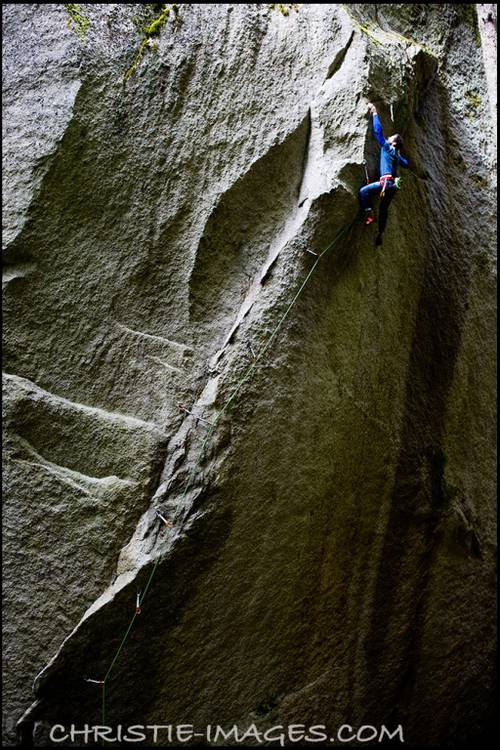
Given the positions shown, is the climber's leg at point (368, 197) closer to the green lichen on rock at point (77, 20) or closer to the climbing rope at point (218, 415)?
the climbing rope at point (218, 415)

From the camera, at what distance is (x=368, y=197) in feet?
14.0

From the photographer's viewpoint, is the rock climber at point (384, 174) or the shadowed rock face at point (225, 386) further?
the rock climber at point (384, 174)

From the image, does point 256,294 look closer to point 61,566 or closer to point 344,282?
point 344,282

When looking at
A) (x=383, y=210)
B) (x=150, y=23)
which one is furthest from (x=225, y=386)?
(x=150, y=23)

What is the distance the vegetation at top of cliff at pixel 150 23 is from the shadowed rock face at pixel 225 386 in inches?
2.3

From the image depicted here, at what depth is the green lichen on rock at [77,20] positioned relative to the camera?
13.9 ft

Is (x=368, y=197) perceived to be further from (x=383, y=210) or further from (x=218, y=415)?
(x=218, y=415)

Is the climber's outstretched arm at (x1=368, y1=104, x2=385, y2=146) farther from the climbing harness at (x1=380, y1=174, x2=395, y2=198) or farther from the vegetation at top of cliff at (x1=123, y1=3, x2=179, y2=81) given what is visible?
the vegetation at top of cliff at (x1=123, y1=3, x2=179, y2=81)

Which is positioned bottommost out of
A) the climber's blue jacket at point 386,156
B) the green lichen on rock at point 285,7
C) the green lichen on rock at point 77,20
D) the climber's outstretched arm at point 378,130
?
the climber's blue jacket at point 386,156

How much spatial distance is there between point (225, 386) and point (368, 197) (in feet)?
5.96

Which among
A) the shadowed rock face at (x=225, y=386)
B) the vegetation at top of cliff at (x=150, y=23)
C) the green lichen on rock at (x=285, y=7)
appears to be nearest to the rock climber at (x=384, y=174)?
the shadowed rock face at (x=225, y=386)

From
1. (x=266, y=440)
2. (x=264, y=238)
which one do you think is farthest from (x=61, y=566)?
(x=264, y=238)

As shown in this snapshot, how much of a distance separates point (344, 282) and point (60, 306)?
2.15m

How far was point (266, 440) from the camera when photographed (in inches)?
159
